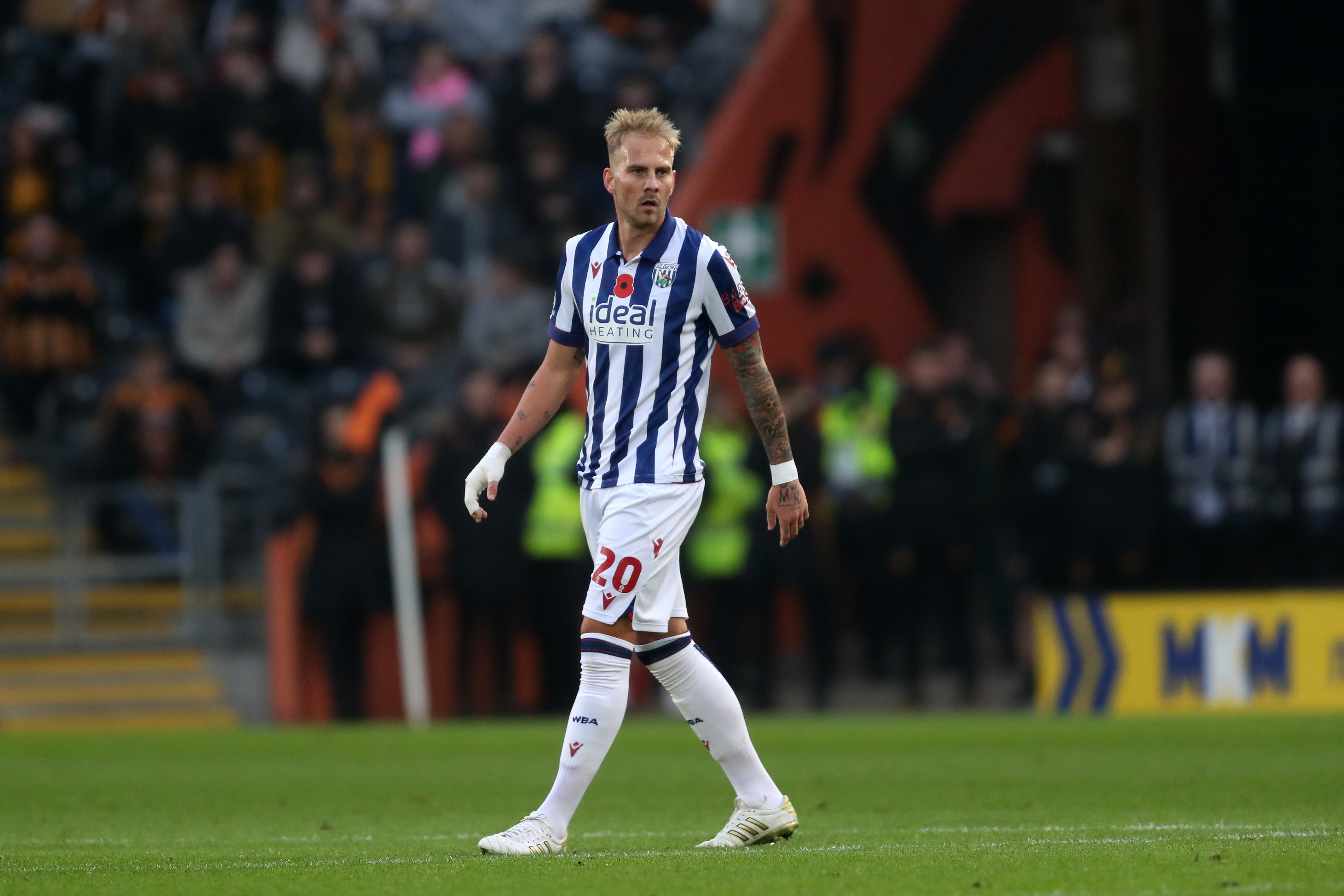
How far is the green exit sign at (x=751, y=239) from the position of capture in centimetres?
1802

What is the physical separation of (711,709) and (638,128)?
1.97 m

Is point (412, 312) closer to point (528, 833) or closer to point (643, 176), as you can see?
point (643, 176)

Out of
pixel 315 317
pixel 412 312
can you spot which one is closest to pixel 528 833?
pixel 315 317

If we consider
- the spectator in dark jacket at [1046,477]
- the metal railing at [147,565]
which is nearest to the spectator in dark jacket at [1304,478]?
the spectator in dark jacket at [1046,477]

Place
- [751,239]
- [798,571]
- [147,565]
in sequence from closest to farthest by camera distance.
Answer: [798,571]
[147,565]
[751,239]

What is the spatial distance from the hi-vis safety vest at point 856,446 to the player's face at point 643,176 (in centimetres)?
906

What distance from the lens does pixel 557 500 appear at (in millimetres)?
15930

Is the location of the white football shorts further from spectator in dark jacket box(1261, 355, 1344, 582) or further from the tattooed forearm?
spectator in dark jacket box(1261, 355, 1344, 582)

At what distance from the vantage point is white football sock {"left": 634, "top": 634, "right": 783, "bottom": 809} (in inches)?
274

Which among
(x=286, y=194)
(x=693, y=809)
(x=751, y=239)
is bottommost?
(x=693, y=809)

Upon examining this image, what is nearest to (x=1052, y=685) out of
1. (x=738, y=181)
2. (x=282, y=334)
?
(x=738, y=181)

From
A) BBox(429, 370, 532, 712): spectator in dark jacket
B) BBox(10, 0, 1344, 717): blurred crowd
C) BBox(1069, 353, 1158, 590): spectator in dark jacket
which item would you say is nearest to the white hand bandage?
BBox(10, 0, 1344, 717): blurred crowd

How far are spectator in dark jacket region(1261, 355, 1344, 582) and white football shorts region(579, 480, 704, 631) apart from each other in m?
9.44

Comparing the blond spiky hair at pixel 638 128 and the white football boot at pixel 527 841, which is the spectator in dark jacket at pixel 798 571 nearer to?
the blond spiky hair at pixel 638 128
